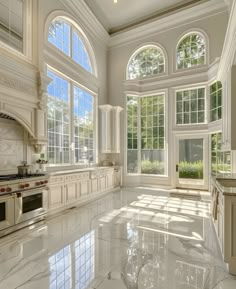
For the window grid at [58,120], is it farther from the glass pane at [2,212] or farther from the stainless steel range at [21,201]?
the glass pane at [2,212]

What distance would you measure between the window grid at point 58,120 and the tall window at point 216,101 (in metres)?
4.53

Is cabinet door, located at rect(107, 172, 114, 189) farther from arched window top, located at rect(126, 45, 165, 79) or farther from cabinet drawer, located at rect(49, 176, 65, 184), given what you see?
arched window top, located at rect(126, 45, 165, 79)

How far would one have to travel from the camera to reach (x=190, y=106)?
7.00 metres

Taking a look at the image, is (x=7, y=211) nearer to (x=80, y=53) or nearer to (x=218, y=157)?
(x=80, y=53)

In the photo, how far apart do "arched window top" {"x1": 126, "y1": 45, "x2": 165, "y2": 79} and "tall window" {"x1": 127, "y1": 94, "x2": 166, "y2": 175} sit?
97cm

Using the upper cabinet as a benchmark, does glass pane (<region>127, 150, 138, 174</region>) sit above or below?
below

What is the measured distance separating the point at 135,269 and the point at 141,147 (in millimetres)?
5586

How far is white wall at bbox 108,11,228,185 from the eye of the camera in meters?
6.54

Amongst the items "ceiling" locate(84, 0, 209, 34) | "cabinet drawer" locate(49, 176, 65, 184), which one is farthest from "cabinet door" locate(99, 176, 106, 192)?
"ceiling" locate(84, 0, 209, 34)

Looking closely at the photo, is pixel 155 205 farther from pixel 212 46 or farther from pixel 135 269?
pixel 212 46

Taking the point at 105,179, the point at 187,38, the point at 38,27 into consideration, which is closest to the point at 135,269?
the point at 105,179

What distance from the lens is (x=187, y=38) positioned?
7.14 meters

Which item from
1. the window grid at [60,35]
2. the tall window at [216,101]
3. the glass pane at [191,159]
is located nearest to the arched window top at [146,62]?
the tall window at [216,101]

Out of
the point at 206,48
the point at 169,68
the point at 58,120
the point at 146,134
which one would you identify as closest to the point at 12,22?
the point at 58,120
